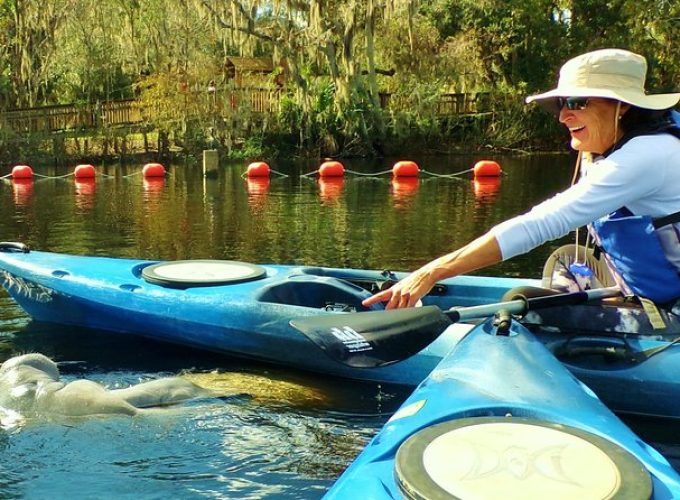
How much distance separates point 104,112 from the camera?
2130 centimetres

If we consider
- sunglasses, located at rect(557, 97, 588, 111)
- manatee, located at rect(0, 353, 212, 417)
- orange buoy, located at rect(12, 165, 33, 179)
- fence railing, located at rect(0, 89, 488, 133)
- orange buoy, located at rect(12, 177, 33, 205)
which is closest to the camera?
sunglasses, located at rect(557, 97, 588, 111)

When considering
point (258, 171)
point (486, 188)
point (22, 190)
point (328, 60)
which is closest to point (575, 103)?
point (486, 188)

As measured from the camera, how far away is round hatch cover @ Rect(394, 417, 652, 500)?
189 cm

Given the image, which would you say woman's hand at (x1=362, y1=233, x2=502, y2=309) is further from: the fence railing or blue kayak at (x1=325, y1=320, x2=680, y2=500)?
the fence railing

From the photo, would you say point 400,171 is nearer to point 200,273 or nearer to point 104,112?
point 104,112

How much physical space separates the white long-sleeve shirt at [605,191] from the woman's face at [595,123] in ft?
0.78

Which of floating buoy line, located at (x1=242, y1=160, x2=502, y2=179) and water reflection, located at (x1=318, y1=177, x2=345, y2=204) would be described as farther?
floating buoy line, located at (x1=242, y1=160, x2=502, y2=179)

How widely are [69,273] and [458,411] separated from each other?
143 inches

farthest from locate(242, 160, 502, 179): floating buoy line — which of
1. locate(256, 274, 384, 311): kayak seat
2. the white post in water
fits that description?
locate(256, 274, 384, 311): kayak seat

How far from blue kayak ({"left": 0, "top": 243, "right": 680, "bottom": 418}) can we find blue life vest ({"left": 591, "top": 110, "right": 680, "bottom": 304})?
0.29m

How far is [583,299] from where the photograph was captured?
140 inches

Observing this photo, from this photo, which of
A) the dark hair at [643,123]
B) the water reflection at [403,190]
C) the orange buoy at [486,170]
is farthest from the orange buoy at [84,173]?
the dark hair at [643,123]

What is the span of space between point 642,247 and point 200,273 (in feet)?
9.64

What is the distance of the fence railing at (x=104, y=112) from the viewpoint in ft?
66.3
